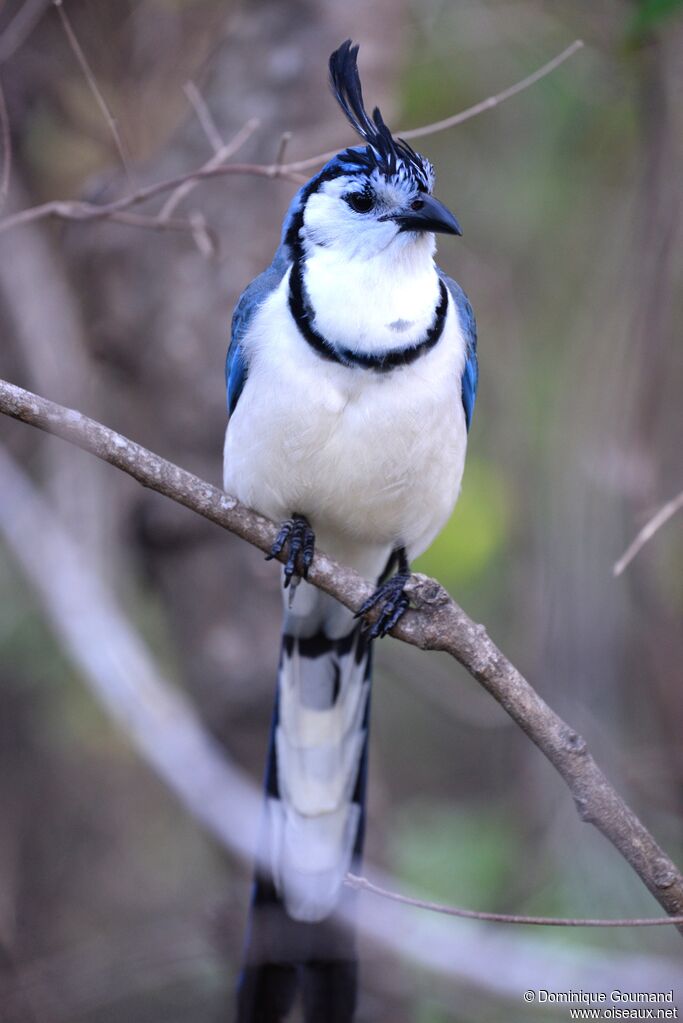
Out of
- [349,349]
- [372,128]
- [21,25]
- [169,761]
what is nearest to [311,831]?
[169,761]

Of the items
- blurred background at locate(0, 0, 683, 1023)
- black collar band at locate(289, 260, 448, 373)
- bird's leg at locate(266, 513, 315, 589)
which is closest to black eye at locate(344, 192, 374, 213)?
black collar band at locate(289, 260, 448, 373)

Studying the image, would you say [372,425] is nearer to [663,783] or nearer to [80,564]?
[80,564]

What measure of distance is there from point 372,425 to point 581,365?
4.91ft

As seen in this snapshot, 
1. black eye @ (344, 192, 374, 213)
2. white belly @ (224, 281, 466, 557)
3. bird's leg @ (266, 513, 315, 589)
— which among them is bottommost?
bird's leg @ (266, 513, 315, 589)

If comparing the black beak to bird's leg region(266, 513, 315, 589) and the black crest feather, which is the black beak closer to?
the black crest feather

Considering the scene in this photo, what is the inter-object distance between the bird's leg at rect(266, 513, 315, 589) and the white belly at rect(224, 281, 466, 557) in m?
0.06

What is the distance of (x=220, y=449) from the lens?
3.71 metres

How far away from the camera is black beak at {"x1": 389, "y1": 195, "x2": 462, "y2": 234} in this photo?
240cm

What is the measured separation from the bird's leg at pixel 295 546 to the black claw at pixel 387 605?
155mm

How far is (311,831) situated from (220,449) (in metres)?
1.34

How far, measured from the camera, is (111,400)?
3996 mm

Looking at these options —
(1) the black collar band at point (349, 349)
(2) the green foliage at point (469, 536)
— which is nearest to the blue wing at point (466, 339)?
(1) the black collar band at point (349, 349)

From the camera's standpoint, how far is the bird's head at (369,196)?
2457 mm

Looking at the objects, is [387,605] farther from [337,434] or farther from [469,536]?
[469,536]
